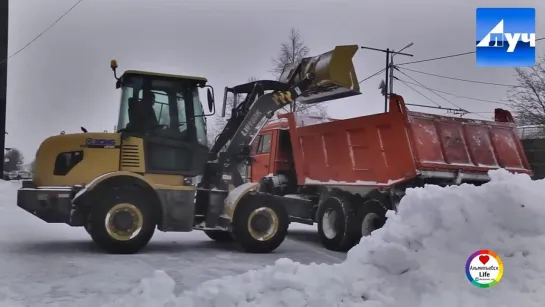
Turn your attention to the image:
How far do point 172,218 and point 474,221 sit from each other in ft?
15.8

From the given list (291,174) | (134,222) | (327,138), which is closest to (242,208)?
(134,222)

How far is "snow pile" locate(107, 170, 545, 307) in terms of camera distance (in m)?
4.86

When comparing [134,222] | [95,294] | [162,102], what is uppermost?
[162,102]

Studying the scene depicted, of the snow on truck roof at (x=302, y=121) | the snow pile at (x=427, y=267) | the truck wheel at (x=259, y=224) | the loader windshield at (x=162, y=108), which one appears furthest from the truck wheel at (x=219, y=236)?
the snow pile at (x=427, y=267)

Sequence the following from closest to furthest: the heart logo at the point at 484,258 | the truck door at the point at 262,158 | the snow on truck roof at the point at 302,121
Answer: the heart logo at the point at 484,258
the snow on truck roof at the point at 302,121
the truck door at the point at 262,158

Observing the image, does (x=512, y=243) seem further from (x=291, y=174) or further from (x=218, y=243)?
(x=291, y=174)

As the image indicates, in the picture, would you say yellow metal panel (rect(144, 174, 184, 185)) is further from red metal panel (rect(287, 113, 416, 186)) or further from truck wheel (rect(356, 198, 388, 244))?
truck wheel (rect(356, 198, 388, 244))

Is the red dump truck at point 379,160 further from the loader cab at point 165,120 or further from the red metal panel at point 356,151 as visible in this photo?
the loader cab at point 165,120

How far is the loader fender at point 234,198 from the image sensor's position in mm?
9055

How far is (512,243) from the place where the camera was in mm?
5195

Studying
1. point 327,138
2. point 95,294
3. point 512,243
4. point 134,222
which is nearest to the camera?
point 512,243

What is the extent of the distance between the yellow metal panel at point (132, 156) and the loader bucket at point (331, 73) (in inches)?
113

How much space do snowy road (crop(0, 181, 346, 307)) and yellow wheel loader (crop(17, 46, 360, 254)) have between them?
0.46m

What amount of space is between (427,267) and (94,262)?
456 centimetres
